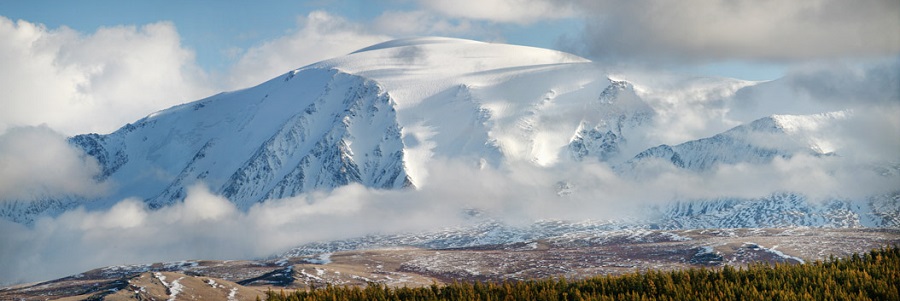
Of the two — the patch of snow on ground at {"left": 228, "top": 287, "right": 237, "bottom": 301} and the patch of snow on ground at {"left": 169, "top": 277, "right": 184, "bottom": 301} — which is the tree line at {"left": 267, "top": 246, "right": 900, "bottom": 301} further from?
the patch of snow on ground at {"left": 169, "top": 277, "right": 184, "bottom": 301}

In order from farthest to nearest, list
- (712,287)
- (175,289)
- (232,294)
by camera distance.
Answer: (175,289)
(232,294)
(712,287)

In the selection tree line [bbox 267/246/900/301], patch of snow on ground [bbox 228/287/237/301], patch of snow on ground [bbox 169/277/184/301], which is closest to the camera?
tree line [bbox 267/246/900/301]

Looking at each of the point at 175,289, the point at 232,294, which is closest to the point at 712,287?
the point at 232,294

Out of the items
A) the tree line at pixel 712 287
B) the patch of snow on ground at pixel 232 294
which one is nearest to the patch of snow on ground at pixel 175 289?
the patch of snow on ground at pixel 232 294

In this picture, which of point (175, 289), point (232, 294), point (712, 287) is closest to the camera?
point (712, 287)

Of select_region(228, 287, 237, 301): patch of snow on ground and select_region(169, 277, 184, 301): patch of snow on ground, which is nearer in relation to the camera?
select_region(228, 287, 237, 301): patch of snow on ground

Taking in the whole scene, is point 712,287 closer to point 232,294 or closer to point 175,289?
point 232,294

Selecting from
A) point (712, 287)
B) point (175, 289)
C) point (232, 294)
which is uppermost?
point (175, 289)

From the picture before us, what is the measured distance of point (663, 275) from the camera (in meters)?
40.4

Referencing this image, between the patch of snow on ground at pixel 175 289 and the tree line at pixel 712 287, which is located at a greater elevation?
the patch of snow on ground at pixel 175 289

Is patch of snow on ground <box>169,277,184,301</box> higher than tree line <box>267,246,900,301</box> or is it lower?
higher

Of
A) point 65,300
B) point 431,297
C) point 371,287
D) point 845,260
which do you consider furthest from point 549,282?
point 65,300

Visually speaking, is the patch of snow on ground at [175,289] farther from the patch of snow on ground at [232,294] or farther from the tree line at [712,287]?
the tree line at [712,287]

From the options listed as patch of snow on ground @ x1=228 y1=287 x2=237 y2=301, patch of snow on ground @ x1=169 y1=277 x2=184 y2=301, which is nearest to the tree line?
patch of snow on ground @ x1=228 y1=287 x2=237 y2=301
